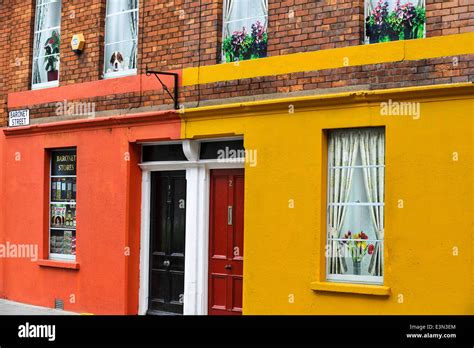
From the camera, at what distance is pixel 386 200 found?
9.23 metres

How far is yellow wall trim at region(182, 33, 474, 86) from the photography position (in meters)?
8.91

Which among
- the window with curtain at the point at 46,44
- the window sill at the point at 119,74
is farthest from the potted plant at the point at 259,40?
the window with curtain at the point at 46,44

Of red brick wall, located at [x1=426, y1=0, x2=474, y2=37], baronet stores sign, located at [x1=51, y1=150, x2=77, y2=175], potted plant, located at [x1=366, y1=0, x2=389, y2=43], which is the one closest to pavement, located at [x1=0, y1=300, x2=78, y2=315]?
baronet stores sign, located at [x1=51, y1=150, x2=77, y2=175]

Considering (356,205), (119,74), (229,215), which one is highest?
(119,74)

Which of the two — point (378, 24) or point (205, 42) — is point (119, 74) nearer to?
point (205, 42)

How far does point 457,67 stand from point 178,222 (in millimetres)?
4882

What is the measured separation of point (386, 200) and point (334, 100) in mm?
1404

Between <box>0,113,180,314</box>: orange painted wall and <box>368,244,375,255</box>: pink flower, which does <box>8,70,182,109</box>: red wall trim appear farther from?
<box>368,244,375,255</box>: pink flower

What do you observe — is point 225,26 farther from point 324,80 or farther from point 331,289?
point 331,289

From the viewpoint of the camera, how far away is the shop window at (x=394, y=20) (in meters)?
9.38

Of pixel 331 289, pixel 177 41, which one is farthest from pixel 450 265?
pixel 177 41

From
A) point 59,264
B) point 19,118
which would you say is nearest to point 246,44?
point 59,264

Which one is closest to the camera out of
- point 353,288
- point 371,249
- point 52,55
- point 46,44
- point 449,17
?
point 449,17

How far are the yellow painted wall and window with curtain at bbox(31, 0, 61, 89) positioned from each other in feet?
12.7
